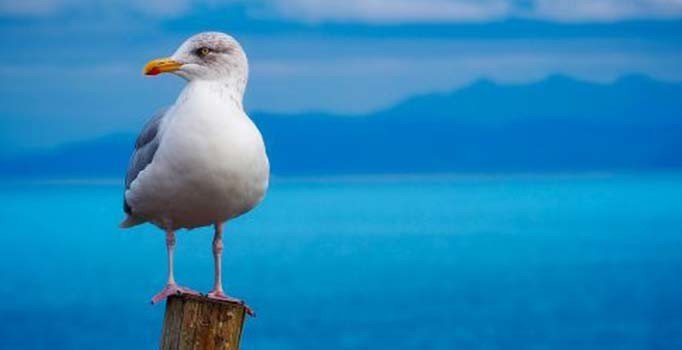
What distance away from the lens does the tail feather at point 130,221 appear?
12.2ft

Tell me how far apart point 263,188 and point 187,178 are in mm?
259

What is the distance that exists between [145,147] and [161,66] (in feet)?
0.85

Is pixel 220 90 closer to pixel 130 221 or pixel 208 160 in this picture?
pixel 208 160

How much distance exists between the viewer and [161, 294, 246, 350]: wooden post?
3090mm

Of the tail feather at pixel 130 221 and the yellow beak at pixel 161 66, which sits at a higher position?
the yellow beak at pixel 161 66

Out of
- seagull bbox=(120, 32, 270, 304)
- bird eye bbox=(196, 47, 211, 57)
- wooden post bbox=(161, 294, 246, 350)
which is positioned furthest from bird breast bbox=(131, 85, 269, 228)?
wooden post bbox=(161, 294, 246, 350)

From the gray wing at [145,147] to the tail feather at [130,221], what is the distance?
8cm

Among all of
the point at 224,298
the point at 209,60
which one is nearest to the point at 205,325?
the point at 224,298

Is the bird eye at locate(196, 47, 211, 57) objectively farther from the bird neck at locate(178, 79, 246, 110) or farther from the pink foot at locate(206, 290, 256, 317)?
the pink foot at locate(206, 290, 256, 317)

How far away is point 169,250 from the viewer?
360 cm

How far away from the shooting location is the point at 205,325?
3102mm

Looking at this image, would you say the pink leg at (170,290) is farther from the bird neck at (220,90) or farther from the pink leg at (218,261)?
the bird neck at (220,90)

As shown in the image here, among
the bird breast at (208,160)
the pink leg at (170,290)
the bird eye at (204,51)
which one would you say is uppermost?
the bird eye at (204,51)

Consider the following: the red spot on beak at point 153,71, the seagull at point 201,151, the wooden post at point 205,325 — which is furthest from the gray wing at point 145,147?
the wooden post at point 205,325
